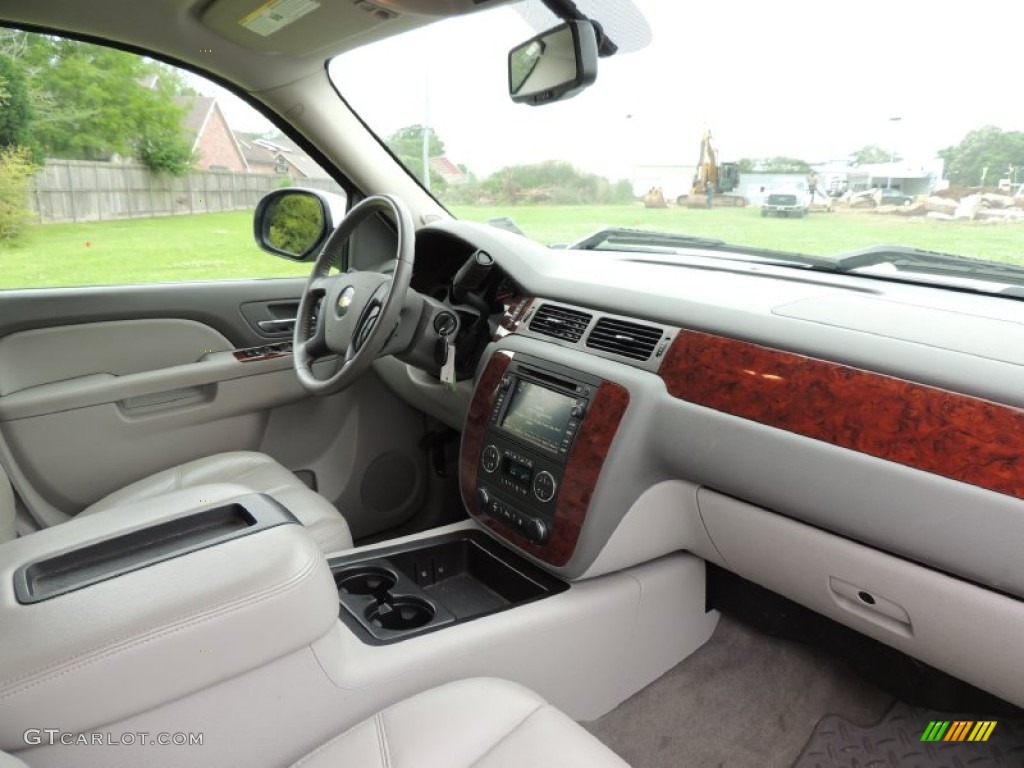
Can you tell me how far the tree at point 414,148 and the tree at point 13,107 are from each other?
1022 mm

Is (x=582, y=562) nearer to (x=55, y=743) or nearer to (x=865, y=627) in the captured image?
(x=865, y=627)

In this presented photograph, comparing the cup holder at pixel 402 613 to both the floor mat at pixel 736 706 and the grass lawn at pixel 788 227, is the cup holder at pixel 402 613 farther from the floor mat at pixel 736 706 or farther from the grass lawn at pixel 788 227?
the grass lawn at pixel 788 227

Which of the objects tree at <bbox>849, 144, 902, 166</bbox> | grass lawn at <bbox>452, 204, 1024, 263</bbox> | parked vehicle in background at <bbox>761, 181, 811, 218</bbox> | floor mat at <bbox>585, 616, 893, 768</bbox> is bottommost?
floor mat at <bbox>585, 616, 893, 768</bbox>

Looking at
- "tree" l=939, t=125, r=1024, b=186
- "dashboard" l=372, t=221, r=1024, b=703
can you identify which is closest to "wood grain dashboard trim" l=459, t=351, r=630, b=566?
"dashboard" l=372, t=221, r=1024, b=703

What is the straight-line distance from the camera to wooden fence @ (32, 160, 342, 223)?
Answer: 2234 millimetres

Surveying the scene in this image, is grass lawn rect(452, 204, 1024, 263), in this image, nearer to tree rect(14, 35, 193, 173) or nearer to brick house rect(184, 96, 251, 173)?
brick house rect(184, 96, 251, 173)

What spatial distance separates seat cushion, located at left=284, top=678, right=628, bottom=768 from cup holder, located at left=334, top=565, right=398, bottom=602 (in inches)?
23.7

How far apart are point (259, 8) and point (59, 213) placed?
907 millimetres

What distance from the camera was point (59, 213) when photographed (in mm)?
2275

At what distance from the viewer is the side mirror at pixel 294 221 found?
267 cm

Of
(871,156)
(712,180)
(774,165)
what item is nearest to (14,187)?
(712,180)

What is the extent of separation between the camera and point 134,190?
2.38 metres

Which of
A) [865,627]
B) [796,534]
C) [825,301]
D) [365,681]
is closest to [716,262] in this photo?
[825,301]

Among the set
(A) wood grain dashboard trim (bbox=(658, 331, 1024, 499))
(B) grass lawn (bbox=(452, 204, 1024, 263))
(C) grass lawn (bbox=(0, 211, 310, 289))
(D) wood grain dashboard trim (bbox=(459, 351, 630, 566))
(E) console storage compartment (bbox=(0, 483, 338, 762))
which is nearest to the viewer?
(E) console storage compartment (bbox=(0, 483, 338, 762))
